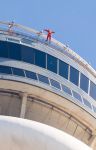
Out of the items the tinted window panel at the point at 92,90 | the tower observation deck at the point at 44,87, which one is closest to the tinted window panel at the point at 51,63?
the tower observation deck at the point at 44,87

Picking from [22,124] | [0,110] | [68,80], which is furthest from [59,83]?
[22,124]

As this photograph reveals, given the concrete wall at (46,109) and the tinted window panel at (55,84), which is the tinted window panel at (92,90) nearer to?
the concrete wall at (46,109)

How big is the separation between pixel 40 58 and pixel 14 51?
1218 millimetres

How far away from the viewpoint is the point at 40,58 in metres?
28.0

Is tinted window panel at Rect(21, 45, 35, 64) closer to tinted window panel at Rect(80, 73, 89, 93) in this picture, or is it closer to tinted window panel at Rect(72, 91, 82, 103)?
tinted window panel at Rect(72, 91, 82, 103)

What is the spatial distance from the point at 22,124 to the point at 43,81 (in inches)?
468

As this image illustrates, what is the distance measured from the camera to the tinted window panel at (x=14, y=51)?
90.3ft

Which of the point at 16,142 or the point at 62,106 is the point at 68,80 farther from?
the point at 16,142

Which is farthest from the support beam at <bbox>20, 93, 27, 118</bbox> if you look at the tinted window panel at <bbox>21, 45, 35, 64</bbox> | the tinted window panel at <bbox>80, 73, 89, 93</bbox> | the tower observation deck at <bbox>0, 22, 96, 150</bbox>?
the tinted window panel at <bbox>80, 73, 89, 93</bbox>

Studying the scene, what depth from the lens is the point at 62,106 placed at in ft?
90.1

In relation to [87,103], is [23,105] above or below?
below

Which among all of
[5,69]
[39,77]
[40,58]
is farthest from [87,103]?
[5,69]

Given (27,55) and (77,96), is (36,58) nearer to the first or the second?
(27,55)

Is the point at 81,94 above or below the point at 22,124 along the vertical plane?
above
